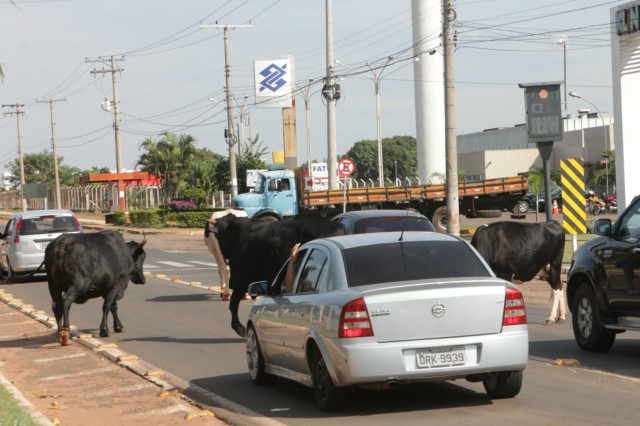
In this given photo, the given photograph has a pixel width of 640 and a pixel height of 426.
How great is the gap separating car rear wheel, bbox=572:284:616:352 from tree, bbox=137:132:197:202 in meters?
67.4

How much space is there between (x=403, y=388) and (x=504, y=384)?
1.40 metres

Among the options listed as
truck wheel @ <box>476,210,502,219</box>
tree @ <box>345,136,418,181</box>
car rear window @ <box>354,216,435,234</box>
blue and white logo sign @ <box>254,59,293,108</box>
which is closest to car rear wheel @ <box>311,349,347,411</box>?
car rear window @ <box>354,216,435,234</box>

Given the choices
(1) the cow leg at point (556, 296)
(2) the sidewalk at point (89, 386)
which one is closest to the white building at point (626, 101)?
(1) the cow leg at point (556, 296)

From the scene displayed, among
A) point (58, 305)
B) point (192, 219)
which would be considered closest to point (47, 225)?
point (58, 305)

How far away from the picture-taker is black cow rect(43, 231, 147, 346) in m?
17.0

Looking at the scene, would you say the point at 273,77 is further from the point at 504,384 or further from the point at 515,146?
the point at 504,384

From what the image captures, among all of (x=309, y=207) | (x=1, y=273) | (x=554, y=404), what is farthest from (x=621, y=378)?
(x=309, y=207)

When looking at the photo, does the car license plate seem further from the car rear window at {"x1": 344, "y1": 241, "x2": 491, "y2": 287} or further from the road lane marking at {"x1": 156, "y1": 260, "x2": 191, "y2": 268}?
the road lane marking at {"x1": 156, "y1": 260, "x2": 191, "y2": 268}

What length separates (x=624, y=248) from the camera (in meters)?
13.2

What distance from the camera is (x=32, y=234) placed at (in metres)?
29.3

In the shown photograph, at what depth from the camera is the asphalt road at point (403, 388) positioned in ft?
31.6

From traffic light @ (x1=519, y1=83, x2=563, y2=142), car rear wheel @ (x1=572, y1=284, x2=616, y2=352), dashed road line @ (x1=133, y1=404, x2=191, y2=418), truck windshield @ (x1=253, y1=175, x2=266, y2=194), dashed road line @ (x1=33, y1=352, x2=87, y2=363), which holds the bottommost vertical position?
dashed road line @ (x1=33, y1=352, x2=87, y2=363)

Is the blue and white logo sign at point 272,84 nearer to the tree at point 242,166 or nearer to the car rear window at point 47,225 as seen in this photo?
the tree at point 242,166

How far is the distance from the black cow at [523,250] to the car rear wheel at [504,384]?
6.70m
